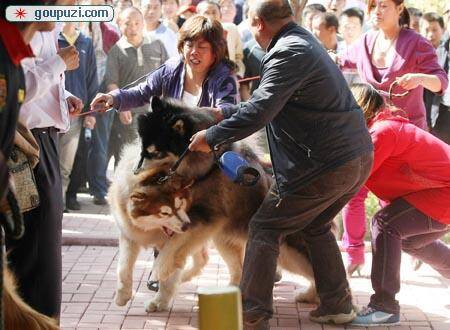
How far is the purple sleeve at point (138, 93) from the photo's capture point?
618 cm

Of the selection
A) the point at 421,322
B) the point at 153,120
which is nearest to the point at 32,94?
the point at 153,120

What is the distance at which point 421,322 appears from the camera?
20.1 ft

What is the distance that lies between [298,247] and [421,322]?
99 centimetres

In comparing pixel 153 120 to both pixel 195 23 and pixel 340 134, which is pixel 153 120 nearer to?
pixel 195 23

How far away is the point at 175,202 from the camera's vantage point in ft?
19.3

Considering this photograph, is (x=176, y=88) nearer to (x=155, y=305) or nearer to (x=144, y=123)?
(x=144, y=123)

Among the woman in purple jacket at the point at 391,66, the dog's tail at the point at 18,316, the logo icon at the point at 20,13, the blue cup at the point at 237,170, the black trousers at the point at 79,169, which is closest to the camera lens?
the logo icon at the point at 20,13

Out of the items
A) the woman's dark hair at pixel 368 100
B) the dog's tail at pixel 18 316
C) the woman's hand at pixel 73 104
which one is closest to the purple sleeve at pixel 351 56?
the woman's dark hair at pixel 368 100

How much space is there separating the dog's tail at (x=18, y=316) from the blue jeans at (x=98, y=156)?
266 inches

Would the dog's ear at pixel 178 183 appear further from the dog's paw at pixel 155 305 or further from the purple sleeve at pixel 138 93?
the dog's paw at pixel 155 305

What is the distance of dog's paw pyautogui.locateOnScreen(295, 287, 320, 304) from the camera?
255 inches

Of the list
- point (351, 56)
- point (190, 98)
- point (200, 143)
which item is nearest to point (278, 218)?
point (200, 143)

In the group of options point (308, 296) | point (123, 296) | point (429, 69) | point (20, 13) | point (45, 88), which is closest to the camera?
point (20, 13)

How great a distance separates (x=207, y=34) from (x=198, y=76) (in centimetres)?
30
